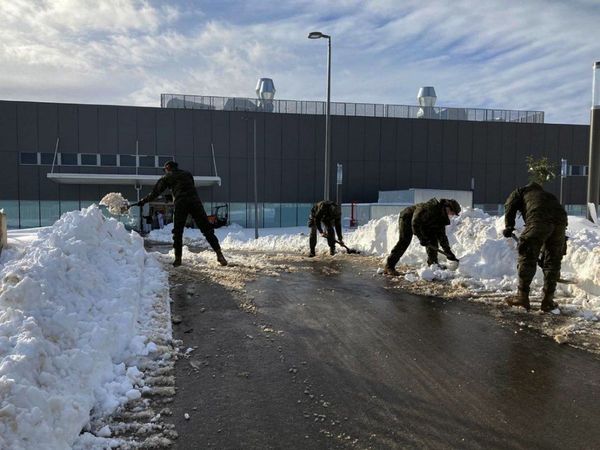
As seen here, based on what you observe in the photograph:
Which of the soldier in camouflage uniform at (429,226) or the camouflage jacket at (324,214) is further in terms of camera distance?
the camouflage jacket at (324,214)

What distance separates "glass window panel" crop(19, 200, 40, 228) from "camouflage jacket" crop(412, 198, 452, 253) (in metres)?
27.4

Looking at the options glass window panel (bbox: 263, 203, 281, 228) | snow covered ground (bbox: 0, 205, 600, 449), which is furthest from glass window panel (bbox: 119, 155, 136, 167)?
snow covered ground (bbox: 0, 205, 600, 449)

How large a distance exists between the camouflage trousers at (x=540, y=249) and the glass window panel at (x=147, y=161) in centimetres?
2731

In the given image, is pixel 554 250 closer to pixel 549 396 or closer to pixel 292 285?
pixel 549 396

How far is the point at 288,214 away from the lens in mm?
33000

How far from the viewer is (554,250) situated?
21.3 ft

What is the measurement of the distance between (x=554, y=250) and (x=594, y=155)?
9.44m

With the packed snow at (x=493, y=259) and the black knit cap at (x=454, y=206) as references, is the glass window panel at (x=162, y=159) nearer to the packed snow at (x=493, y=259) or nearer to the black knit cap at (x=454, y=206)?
the packed snow at (x=493, y=259)

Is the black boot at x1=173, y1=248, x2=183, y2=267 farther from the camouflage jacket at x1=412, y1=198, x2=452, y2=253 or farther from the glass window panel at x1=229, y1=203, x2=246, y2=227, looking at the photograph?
the glass window panel at x1=229, y1=203, x2=246, y2=227

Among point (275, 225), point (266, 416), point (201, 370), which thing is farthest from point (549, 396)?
point (275, 225)

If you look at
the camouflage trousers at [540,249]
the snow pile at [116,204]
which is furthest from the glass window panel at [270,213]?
the camouflage trousers at [540,249]

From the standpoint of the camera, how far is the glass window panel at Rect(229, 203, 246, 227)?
105 feet

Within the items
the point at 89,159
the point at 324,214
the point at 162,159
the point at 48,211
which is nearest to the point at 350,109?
the point at 162,159

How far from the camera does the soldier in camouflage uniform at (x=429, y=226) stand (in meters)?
→ 8.70
